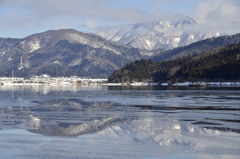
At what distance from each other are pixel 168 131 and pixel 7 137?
40.8 ft

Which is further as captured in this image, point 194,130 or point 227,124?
point 227,124

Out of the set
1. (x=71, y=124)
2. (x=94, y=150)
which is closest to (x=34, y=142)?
(x=94, y=150)

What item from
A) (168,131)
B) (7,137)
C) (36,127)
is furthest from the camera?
(36,127)

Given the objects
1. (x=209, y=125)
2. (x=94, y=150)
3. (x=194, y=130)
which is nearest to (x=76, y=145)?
(x=94, y=150)

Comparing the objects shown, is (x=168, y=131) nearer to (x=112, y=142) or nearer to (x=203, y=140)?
(x=203, y=140)

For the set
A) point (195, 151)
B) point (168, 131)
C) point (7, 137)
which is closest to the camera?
point (195, 151)

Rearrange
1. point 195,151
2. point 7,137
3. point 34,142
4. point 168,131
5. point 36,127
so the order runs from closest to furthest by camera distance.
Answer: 1. point 195,151
2. point 34,142
3. point 7,137
4. point 168,131
5. point 36,127

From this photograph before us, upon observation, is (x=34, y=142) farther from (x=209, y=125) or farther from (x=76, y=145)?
(x=209, y=125)

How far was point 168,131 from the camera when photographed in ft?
104

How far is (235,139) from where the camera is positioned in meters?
27.7

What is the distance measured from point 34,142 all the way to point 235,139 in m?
14.0

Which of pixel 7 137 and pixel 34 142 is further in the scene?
pixel 7 137

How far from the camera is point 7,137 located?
28.8 m

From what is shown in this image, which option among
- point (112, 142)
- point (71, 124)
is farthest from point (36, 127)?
point (112, 142)
